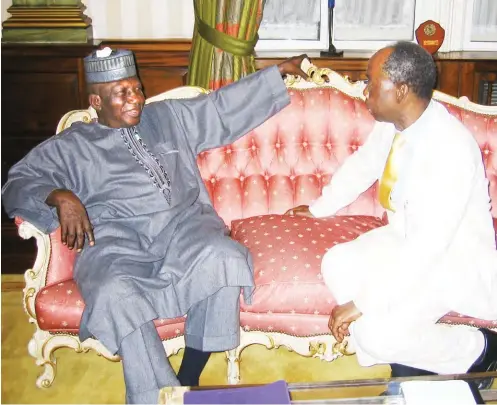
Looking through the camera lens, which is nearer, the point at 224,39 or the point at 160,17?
the point at 224,39

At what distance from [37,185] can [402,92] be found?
132 centimetres

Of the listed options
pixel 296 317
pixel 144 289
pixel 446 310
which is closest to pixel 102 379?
pixel 144 289

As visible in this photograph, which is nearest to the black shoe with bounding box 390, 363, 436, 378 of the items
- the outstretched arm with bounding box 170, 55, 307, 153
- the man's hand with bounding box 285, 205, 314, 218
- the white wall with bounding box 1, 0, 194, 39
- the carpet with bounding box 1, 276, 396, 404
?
the carpet with bounding box 1, 276, 396, 404

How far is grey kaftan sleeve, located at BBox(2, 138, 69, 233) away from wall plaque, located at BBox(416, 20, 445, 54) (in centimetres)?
211

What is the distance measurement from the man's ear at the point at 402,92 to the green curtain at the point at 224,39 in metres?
1.38

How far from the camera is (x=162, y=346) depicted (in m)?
2.14

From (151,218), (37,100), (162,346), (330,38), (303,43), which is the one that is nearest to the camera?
(162,346)

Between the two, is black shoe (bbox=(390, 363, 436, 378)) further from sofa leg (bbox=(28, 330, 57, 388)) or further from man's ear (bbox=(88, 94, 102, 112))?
man's ear (bbox=(88, 94, 102, 112))

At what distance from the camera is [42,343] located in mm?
2381

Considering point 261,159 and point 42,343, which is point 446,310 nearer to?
point 261,159

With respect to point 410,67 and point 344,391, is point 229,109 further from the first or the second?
point 344,391

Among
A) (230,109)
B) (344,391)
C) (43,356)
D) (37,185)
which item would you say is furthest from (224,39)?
(344,391)

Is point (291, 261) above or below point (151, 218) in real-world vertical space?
below

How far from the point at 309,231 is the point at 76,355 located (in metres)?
1.15
